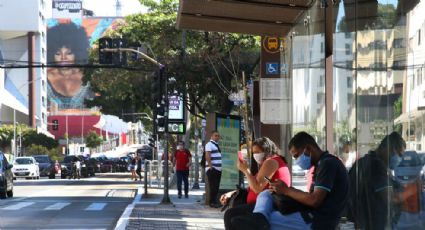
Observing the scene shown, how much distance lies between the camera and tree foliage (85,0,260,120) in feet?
99.3

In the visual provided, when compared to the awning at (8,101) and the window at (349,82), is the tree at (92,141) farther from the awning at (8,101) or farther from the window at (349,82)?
the window at (349,82)

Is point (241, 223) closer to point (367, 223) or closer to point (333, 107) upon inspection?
point (367, 223)

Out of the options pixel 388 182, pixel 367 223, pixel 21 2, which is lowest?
pixel 367 223

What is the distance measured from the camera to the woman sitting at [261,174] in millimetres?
8016

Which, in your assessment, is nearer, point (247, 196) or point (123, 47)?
point (247, 196)

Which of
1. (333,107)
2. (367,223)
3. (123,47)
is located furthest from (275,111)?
(123,47)

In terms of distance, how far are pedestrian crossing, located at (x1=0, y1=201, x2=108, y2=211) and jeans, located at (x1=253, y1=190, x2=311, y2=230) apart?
13.2 metres

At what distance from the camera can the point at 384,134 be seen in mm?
6703

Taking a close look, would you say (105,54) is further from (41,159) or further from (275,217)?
→ (41,159)

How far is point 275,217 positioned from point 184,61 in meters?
25.1

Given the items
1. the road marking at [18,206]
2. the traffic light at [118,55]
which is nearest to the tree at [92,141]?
the traffic light at [118,55]

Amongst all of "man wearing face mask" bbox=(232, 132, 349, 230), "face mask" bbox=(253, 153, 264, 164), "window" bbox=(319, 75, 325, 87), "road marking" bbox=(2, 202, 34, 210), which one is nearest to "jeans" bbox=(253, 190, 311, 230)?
"man wearing face mask" bbox=(232, 132, 349, 230)

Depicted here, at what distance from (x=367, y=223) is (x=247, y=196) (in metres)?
2.01

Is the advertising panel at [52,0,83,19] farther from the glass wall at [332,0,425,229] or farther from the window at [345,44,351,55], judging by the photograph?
the window at [345,44,351,55]
